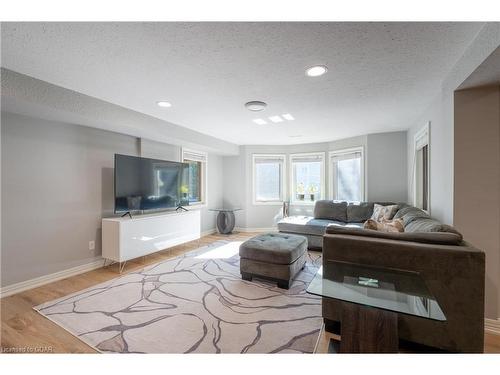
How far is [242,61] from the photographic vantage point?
1.73 metres

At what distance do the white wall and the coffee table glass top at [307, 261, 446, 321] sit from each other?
313 centimetres

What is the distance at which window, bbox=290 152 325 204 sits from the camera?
521cm

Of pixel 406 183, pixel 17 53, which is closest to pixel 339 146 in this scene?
pixel 406 183

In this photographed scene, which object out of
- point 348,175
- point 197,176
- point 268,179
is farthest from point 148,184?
point 348,175

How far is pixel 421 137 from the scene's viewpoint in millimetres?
3141

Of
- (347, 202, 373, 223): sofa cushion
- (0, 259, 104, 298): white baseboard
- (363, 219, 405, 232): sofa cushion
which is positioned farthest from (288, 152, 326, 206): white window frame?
(0, 259, 104, 298): white baseboard

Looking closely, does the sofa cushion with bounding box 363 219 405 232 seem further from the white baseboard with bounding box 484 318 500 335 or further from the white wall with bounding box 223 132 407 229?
the white wall with bounding box 223 132 407 229

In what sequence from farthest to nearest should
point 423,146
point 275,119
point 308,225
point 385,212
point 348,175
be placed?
1. point 348,175
2. point 308,225
3. point 385,212
4. point 275,119
5. point 423,146

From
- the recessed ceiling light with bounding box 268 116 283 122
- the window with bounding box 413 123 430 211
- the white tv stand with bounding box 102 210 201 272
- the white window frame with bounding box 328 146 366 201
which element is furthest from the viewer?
the white window frame with bounding box 328 146 366 201

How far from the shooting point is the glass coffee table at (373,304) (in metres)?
1.19

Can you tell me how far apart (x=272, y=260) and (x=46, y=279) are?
8.90ft

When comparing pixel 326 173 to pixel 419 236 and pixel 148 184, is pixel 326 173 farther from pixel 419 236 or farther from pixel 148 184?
pixel 148 184
